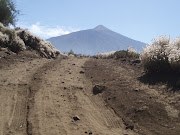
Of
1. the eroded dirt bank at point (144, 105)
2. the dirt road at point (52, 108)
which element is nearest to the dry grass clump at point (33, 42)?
the dirt road at point (52, 108)

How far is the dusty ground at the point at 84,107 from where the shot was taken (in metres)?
4.63

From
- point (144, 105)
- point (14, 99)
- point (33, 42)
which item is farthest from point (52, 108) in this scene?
point (33, 42)

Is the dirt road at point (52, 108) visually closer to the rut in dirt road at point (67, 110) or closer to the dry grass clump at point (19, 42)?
the rut in dirt road at point (67, 110)

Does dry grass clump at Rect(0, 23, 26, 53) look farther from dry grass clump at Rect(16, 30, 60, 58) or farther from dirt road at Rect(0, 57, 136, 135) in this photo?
dirt road at Rect(0, 57, 136, 135)

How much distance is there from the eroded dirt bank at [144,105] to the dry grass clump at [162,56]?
2.37 ft

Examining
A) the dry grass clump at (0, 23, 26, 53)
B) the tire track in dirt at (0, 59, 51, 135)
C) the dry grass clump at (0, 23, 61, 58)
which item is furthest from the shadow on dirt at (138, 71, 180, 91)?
the dry grass clump at (0, 23, 61, 58)

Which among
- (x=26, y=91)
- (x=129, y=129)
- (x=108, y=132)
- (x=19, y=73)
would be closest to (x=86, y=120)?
(x=108, y=132)

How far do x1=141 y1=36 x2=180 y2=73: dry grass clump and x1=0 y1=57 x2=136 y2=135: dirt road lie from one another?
2.58 metres

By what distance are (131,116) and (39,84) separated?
12.6ft

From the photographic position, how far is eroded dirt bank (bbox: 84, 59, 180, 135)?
4.73 m

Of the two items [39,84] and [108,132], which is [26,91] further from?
[108,132]

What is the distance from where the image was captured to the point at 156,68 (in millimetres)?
7641

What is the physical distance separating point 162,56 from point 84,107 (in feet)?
12.6

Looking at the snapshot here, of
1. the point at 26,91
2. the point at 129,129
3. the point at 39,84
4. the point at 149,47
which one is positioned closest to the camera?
the point at 129,129
